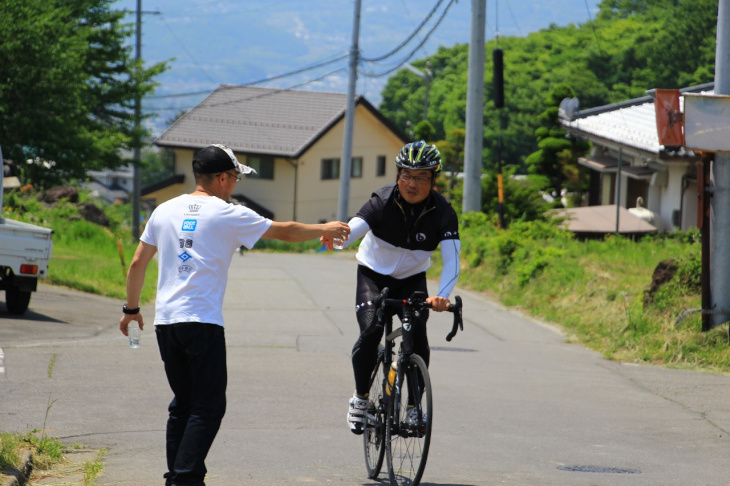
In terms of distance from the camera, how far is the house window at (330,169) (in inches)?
2090

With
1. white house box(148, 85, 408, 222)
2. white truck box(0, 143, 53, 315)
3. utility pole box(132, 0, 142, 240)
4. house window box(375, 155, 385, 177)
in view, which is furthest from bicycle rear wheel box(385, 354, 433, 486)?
house window box(375, 155, 385, 177)

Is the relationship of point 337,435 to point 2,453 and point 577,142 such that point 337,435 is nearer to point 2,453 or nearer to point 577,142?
point 2,453

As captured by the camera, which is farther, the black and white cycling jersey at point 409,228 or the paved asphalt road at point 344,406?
the paved asphalt road at point 344,406

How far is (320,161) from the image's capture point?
173 ft

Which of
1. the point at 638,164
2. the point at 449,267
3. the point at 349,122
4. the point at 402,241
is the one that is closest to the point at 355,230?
the point at 402,241

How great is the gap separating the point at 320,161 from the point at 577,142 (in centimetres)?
1828

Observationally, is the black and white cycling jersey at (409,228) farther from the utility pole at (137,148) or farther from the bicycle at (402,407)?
the utility pole at (137,148)

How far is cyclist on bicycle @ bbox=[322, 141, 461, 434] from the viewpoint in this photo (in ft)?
18.2

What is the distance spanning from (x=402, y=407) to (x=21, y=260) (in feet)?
27.2

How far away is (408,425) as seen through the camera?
5090 mm

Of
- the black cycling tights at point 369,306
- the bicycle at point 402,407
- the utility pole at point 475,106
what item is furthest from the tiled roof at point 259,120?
the bicycle at point 402,407

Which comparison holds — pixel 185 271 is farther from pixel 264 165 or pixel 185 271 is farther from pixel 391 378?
pixel 264 165

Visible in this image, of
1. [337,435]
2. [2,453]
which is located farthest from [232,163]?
[337,435]

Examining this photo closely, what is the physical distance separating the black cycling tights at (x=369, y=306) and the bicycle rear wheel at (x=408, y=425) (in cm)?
41
